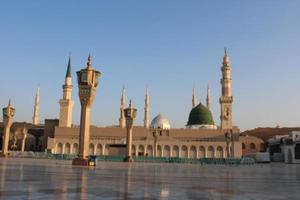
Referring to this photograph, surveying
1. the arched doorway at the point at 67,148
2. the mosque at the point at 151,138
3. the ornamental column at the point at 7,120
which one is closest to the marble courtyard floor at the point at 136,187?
the ornamental column at the point at 7,120

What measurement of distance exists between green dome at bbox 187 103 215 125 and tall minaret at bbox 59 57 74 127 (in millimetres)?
28728

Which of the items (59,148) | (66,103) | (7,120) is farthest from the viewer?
(66,103)

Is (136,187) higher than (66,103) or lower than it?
lower

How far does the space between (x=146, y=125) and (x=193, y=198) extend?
74.1 metres

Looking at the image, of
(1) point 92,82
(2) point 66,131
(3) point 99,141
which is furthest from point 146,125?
(1) point 92,82

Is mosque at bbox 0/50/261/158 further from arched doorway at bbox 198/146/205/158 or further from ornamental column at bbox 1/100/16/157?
ornamental column at bbox 1/100/16/157

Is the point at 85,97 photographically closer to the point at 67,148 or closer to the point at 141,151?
the point at 141,151

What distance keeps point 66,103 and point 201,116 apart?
103 ft

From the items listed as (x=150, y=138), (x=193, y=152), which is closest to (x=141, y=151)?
(x=150, y=138)

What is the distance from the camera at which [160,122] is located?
85.8 m

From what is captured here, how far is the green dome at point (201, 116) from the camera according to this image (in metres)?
82.5

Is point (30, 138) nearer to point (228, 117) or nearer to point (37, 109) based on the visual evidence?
point (37, 109)

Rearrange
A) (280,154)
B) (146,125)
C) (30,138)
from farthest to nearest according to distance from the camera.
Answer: (30,138), (146,125), (280,154)

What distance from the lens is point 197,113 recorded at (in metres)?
83.4
